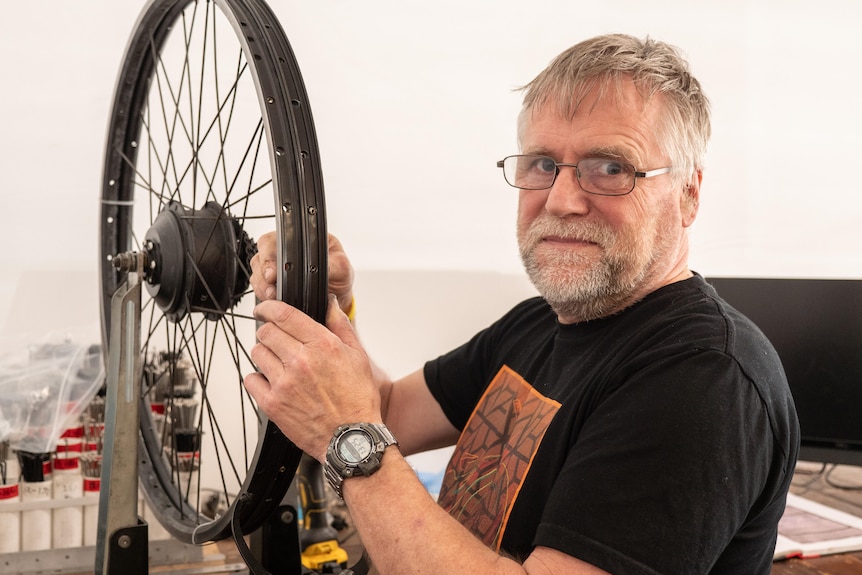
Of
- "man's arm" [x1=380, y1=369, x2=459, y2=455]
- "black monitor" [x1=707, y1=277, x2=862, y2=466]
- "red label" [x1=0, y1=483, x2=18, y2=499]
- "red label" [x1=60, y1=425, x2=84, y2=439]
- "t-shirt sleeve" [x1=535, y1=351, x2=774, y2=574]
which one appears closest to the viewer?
"t-shirt sleeve" [x1=535, y1=351, x2=774, y2=574]

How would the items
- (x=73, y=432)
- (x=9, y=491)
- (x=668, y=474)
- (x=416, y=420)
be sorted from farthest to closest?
(x=73, y=432) < (x=9, y=491) < (x=416, y=420) < (x=668, y=474)

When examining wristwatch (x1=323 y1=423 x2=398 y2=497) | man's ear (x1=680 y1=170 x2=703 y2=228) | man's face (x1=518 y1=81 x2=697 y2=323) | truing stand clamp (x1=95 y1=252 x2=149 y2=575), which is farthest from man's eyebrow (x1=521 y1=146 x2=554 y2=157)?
truing stand clamp (x1=95 y1=252 x2=149 y2=575)

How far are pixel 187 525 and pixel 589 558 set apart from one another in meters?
0.56

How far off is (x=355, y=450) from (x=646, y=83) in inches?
19.9

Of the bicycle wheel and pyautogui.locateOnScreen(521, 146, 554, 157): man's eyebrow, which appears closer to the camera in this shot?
the bicycle wheel

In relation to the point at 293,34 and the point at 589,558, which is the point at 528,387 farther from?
the point at 293,34

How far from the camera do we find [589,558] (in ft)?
2.32

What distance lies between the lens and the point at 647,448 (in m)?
0.74

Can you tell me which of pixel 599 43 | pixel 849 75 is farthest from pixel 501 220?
pixel 599 43

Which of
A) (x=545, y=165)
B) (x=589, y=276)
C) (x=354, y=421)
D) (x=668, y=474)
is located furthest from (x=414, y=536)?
(x=545, y=165)

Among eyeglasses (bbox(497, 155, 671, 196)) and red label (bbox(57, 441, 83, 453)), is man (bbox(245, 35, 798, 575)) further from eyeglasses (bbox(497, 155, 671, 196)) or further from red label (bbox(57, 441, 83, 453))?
red label (bbox(57, 441, 83, 453))

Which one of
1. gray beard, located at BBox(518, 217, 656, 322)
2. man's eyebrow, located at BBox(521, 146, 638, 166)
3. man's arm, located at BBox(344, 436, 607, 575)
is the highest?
man's eyebrow, located at BBox(521, 146, 638, 166)

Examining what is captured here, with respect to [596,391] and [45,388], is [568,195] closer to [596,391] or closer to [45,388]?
[596,391]

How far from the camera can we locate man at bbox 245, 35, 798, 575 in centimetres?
73
